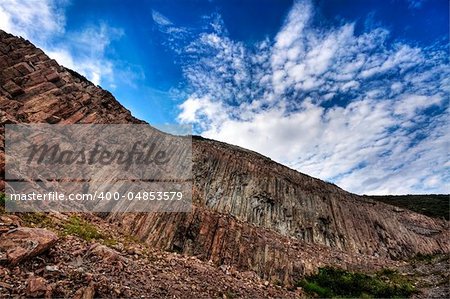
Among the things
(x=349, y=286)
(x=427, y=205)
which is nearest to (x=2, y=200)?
(x=349, y=286)

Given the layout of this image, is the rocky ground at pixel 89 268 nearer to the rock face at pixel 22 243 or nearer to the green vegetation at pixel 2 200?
the rock face at pixel 22 243

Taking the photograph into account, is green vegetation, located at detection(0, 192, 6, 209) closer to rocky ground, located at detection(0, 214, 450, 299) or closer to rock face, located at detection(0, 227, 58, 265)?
rocky ground, located at detection(0, 214, 450, 299)

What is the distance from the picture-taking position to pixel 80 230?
40.3ft

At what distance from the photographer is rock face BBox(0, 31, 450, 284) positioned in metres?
18.1

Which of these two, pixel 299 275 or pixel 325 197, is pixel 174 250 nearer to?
pixel 299 275

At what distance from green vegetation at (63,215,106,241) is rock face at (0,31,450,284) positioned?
10.0ft

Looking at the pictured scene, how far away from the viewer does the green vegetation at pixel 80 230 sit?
11.8 meters

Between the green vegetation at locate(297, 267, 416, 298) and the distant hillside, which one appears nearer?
the green vegetation at locate(297, 267, 416, 298)

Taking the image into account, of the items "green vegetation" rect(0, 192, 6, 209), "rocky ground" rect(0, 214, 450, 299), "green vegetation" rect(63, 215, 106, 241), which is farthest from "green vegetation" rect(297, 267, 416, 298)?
"green vegetation" rect(0, 192, 6, 209)

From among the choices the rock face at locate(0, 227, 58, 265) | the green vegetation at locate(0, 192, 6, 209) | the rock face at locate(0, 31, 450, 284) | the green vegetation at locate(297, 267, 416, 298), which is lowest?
the rock face at locate(0, 227, 58, 265)

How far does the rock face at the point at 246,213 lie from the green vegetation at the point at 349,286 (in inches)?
39.1

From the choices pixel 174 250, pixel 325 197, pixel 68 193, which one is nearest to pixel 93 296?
pixel 174 250

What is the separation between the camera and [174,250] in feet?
55.6

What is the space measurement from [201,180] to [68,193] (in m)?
15.6
